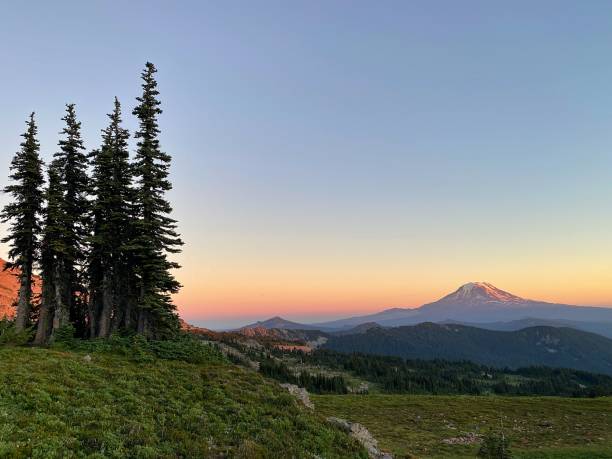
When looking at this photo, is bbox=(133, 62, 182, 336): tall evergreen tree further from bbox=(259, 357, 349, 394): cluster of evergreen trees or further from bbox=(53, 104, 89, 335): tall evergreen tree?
bbox=(259, 357, 349, 394): cluster of evergreen trees

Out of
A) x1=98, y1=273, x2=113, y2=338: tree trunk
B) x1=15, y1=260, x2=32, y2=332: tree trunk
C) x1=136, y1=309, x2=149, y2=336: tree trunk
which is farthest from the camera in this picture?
x1=15, y1=260, x2=32, y2=332: tree trunk

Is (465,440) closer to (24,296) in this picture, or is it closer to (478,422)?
(478,422)

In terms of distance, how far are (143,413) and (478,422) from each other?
4582cm

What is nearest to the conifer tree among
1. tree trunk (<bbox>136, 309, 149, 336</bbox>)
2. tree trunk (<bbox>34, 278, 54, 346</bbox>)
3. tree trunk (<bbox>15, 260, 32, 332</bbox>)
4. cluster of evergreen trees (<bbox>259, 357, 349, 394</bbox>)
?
tree trunk (<bbox>34, 278, 54, 346</bbox>)

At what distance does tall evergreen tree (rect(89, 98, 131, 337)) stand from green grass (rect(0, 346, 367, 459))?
10345mm

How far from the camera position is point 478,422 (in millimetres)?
50031

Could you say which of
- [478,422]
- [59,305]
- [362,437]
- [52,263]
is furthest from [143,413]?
[478,422]

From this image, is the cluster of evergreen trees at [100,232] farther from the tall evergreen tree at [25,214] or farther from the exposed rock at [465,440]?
the exposed rock at [465,440]

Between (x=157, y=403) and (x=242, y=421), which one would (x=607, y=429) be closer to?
(x=242, y=421)

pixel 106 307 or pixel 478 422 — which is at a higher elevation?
pixel 106 307

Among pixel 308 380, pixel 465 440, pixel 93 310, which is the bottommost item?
pixel 308 380

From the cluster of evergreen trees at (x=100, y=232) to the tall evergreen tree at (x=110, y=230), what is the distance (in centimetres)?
10

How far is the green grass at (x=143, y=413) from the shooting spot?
14656 mm

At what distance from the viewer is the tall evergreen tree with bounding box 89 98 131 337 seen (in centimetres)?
3912
